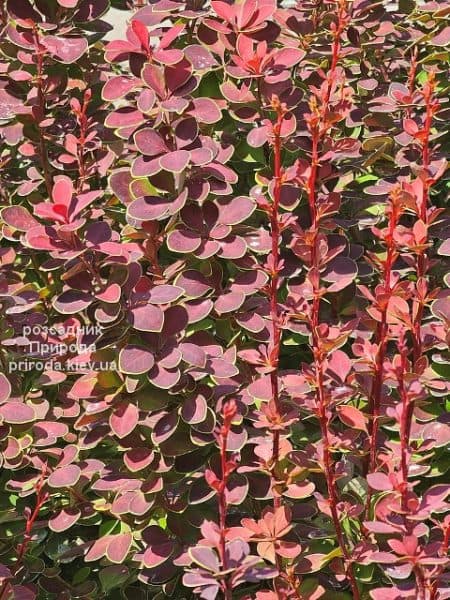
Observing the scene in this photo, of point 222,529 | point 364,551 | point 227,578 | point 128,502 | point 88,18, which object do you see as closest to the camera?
point 222,529

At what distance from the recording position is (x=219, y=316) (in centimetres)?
192

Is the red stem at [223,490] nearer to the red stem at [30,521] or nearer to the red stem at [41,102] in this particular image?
the red stem at [30,521]

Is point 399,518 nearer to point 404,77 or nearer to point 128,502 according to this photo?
point 128,502

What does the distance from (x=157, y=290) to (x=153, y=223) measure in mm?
203

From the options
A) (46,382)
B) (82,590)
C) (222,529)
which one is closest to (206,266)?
(46,382)

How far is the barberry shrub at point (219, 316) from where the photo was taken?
1654 mm

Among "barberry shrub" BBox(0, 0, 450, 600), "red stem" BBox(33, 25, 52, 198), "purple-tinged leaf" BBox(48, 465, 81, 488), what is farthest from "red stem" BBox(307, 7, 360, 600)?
"red stem" BBox(33, 25, 52, 198)

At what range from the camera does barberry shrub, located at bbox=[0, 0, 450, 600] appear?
165cm

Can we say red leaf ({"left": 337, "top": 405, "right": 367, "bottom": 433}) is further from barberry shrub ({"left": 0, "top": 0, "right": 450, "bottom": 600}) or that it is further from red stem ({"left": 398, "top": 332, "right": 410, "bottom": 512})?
red stem ({"left": 398, "top": 332, "right": 410, "bottom": 512})

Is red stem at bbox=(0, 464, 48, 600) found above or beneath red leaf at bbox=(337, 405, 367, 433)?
beneath

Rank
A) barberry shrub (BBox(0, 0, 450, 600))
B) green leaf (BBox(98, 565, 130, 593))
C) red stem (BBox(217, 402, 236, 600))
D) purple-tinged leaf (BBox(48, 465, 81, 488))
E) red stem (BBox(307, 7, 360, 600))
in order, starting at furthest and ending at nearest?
green leaf (BBox(98, 565, 130, 593)) < purple-tinged leaf (BBox(48, 465, 81, 488)) < barberry shrub (BBox(0, 0, 450, 600)) < red stem (BBox(307, 7, 360, 600)) < red stem (BBox(217, 402, 236, 600))

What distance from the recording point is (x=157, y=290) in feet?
5.66

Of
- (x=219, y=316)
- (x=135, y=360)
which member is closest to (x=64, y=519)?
(x=135, y=360)

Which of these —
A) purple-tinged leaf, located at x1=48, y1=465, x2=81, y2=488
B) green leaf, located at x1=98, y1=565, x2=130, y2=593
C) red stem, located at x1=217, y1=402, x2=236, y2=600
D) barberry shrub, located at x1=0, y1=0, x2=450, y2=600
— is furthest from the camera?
green leaf, located at x1=98, y1=565, x2=130, y2=593
